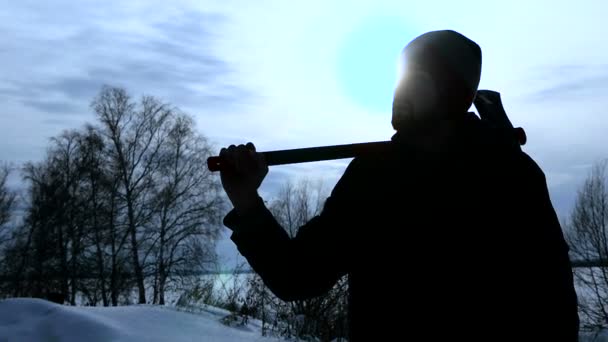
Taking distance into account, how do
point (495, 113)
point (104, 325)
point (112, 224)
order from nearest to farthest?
point (495, 113)
point (104, 325)
point (112, 224)

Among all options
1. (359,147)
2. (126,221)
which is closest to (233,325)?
(359,147)

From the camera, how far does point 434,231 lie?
1.10 m

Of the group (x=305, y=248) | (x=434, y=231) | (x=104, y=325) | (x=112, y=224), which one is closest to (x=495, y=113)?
(x=434, y=231)

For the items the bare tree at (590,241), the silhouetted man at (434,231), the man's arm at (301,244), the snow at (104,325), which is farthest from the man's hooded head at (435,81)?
the bare tree at (590,241)

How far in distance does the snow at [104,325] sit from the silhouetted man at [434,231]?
3.14 meters

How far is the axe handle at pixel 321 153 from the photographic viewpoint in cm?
121

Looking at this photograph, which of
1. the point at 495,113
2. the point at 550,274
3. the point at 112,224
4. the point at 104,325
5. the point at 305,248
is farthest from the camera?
the point at 112,224

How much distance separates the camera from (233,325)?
17.8ft

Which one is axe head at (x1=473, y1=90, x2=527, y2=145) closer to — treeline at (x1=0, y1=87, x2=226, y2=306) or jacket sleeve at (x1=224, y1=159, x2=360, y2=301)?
jacket sleeve at (x1=224, y1=159, x2=360, y2=301)

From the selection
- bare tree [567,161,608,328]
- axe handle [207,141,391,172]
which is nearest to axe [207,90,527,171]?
axe handle [207,141,391,172]

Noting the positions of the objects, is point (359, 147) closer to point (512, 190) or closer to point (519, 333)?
point (512, 190)

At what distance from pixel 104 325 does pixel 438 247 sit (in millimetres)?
3548

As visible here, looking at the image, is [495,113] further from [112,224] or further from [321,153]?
[112,224]

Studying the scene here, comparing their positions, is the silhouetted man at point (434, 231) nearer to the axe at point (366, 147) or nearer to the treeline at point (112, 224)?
the axe at point (366, 147)
